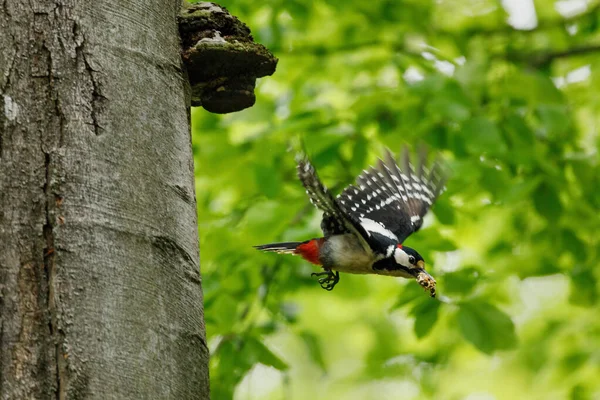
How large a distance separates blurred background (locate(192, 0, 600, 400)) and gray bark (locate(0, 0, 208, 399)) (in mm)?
1841

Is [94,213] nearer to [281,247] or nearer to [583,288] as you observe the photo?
[281,247]

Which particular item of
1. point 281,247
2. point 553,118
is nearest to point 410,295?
point 281,247

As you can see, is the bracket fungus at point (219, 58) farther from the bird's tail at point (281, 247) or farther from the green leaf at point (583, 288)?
the green leaf at point (583, 288)

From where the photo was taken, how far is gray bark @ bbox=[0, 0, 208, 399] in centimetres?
138

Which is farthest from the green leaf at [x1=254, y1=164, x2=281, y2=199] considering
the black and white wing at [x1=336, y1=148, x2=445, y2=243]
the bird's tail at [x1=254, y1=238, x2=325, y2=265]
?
the bird's tail at [x1=254, y1=238, x2=325, y2=265]

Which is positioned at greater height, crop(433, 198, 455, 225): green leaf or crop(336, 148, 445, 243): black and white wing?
crop(336, 148, 445, 243): black and white wing

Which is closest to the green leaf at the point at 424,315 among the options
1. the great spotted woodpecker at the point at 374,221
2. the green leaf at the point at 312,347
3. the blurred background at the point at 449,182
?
the blurred background at the point at 449,182

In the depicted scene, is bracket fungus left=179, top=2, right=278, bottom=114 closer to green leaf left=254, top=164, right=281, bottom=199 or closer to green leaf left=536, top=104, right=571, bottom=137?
green leaf left=254, top=164, right=281, bottom=199

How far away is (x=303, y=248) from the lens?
10.4 feet

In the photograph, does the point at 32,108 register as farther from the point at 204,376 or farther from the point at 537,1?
the point at 537,1

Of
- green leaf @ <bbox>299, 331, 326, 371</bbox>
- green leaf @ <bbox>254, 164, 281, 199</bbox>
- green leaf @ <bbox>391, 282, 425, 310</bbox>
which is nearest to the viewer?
green leaf @ <bbox>391, 282, 425, 310</bbox>

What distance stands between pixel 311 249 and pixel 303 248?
0.05m

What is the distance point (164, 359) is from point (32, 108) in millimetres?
547

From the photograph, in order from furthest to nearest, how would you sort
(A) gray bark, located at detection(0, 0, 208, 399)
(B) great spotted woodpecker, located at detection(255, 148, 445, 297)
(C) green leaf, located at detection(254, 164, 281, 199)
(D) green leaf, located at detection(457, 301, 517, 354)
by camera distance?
(C) green leaf, located at detection(254, 164, 281, 199) < (D) green leaf, located at detection(457, 301, 517, 354) < (B) great spotted woodpecker, located at detection(255, 148, 445, 297) < (A) gray bark, located at detection(0, 0, 208, 399)
